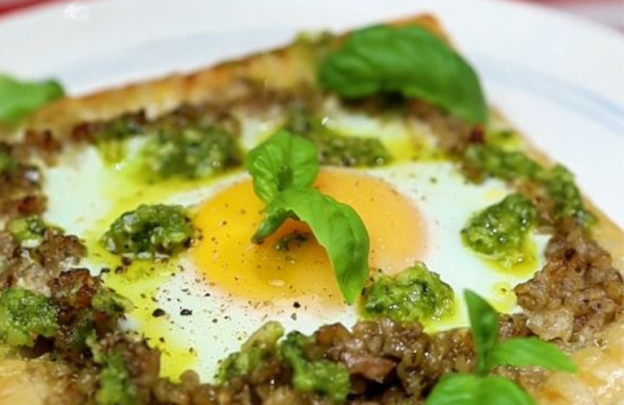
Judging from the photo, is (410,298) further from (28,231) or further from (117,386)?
(28,231)

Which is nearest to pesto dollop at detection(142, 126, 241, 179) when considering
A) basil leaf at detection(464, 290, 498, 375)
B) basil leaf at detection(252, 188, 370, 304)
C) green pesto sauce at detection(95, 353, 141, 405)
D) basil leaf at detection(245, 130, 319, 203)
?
basil leaf at detection(245, 130, 319, 203)

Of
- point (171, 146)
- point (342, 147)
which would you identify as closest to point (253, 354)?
point (342, 147)

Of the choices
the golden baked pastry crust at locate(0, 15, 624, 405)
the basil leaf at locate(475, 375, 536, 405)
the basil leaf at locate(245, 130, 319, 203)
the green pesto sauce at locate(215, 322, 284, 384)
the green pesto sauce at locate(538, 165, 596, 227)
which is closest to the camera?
the basil leaf at locate(475, 375, 536, 405)

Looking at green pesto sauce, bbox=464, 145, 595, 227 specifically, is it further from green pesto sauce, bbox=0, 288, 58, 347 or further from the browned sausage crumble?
green pesto sauce, bbox=0, 288, 58, 347

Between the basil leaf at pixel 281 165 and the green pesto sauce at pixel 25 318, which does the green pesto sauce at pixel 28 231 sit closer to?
the green pesto sauce at pixel 25 318

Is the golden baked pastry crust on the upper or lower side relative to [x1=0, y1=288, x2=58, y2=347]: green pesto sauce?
upper

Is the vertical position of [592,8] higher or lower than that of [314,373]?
lower

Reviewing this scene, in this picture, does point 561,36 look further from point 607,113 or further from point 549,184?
point 549,184

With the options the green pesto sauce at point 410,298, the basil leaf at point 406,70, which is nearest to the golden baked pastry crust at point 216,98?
the basil leaf at point 406,70
